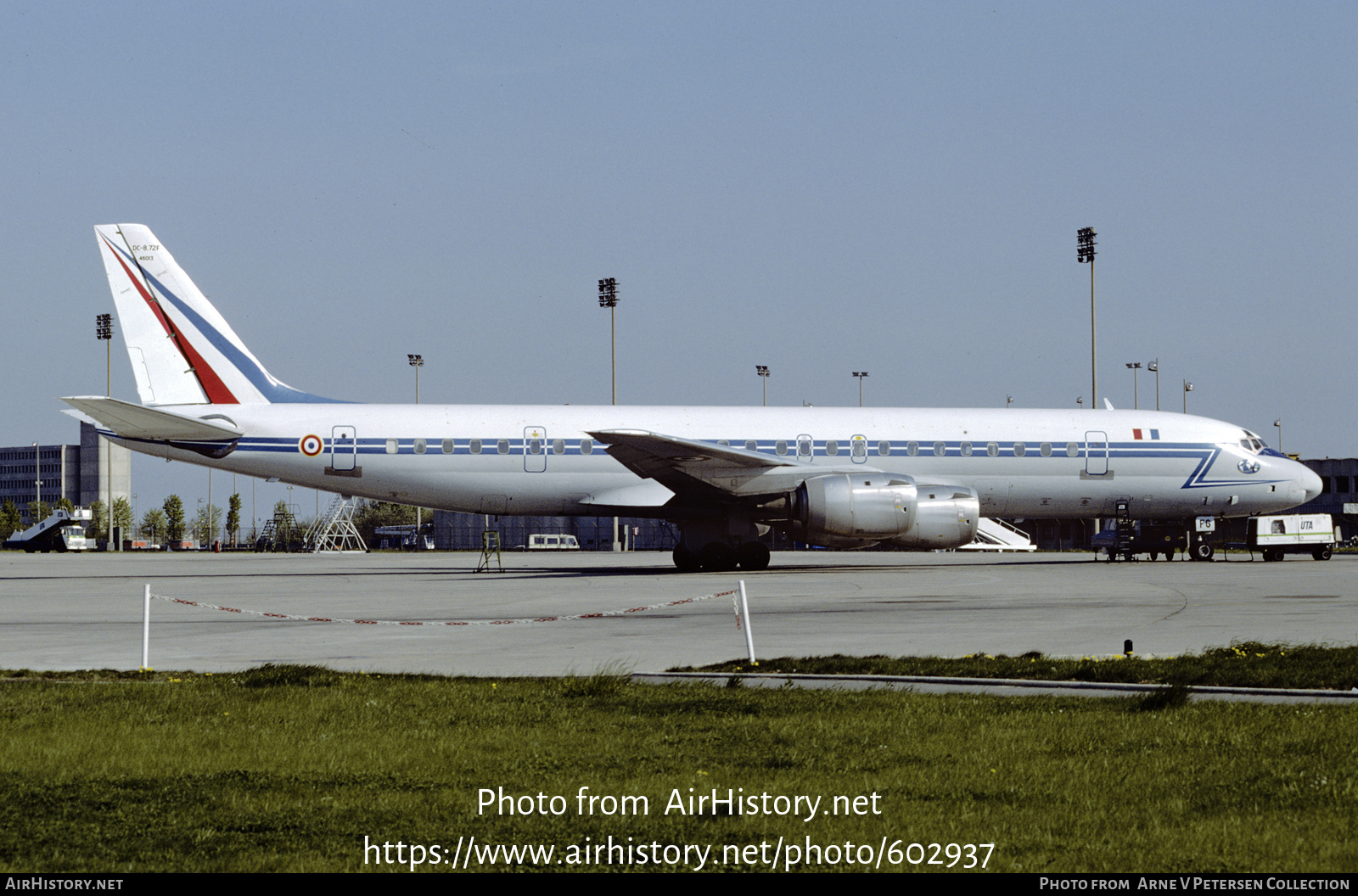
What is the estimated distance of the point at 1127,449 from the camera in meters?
32.6

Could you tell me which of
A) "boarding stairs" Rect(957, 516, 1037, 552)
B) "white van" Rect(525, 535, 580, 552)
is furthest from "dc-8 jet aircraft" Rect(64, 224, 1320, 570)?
"white van" Rect(525, 535, 580, 552)

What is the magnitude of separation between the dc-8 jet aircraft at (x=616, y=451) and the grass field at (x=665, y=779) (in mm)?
18631

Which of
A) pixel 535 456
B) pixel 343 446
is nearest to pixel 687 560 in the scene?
pixel 535 456

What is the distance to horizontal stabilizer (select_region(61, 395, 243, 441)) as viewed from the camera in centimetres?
2778

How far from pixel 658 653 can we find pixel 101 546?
12781 centimetres

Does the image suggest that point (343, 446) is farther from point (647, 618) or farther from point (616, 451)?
point (647, 618)

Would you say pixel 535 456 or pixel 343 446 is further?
pixel 535 456

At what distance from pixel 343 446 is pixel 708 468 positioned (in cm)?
847

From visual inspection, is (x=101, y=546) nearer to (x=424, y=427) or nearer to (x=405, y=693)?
(x=424, y=427)

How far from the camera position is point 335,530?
8325cm

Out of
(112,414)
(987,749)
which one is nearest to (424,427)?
(112,414)

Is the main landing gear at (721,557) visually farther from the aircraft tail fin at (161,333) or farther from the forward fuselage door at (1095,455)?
the aircraft tail fin at (161,333)

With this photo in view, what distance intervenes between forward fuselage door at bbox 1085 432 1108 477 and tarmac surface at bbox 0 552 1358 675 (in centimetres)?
310

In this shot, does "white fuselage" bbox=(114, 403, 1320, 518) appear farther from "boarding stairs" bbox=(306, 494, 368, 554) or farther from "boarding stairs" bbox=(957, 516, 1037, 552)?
"boarding stairs" bbox=(306, 494, 368, 554)
